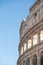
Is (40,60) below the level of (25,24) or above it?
below

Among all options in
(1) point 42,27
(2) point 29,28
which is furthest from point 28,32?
(1) point 42,27

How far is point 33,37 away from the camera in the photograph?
147ft

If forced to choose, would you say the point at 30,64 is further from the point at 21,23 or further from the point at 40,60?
the point at 21,23

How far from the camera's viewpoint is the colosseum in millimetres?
42516

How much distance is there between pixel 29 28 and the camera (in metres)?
46.1

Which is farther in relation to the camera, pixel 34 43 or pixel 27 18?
pixel 27 18

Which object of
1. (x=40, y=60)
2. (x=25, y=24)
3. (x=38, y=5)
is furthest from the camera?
(x=25, y=24)

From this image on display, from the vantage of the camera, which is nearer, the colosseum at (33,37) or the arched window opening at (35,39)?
the colosseum at (33,37)

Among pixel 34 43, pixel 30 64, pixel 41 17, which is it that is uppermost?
pixel 41 17

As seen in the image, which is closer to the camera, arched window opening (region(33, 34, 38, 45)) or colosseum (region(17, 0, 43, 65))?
colosseum (region(17, 0, 43, 65))

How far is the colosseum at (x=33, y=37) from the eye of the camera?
1674 inches

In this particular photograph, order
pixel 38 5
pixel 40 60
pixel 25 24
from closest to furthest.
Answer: pixel 40 60 → pixel 38 5 → pixel 25 24

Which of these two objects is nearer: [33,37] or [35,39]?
[35,39]

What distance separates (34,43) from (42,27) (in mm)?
3040
